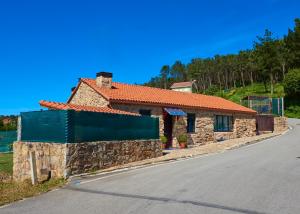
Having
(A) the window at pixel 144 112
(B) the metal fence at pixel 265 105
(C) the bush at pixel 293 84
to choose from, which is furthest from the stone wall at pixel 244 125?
(C) the bush at pixel 293 84

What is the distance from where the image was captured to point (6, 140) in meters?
32.8

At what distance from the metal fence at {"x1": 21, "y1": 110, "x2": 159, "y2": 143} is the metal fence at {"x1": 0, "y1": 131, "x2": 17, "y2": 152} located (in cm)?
1818

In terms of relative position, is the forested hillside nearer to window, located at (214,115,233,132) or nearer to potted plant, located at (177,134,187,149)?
window, located at (214,115,233,132)

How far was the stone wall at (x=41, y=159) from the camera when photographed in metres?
12.7

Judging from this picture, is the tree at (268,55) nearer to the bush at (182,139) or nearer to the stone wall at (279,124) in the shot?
the stone wall at (279,124)

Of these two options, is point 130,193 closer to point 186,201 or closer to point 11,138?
point 186,201

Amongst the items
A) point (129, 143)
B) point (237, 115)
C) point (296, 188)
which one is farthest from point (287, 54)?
point (296, 188)

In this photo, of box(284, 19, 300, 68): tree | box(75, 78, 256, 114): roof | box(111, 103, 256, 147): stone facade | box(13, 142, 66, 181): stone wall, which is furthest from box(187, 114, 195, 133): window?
box(284, 19, 300, 68): tree

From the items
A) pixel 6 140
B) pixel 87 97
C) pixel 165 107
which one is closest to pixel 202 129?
pixel 165 107

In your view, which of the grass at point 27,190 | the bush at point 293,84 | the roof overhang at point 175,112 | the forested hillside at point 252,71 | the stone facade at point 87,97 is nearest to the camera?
the grass at point 27,190

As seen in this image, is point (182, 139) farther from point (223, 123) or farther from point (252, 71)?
point (252, 71)

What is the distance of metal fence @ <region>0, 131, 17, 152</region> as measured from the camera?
31375mm

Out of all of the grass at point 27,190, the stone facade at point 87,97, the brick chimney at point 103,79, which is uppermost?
the brick chimney at point 103,79

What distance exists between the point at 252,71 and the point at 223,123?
A: 59.9 meters
